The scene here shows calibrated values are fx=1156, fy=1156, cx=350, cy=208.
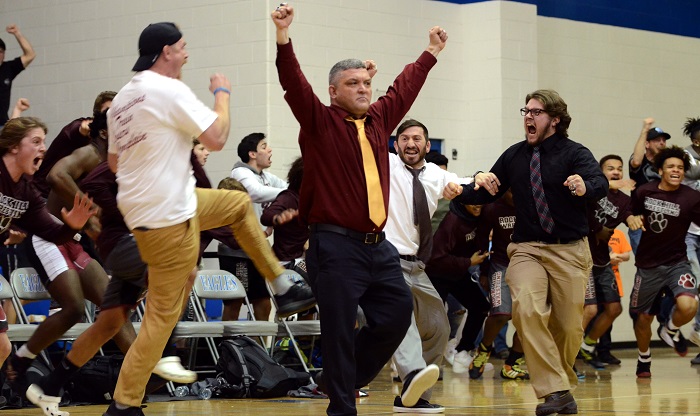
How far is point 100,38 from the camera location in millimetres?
13492

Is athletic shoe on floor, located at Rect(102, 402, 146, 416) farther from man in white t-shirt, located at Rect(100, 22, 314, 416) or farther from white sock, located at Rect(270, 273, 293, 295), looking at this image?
white sock, located at Rect(270, 273, 293, 295)

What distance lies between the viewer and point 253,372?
9.58 metres

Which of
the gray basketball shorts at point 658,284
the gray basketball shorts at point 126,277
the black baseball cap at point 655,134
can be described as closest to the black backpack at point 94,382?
the gray basketball shorts at point 126,277

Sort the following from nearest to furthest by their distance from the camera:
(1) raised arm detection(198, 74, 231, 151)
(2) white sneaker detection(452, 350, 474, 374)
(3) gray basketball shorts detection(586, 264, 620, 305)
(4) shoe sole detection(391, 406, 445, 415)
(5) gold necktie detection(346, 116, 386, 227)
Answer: (1) raised arm detection(198, 74, 231, 151) → (5) gold necktie detection(346, 116, 386, 227) → (4) shoe sole detection(391, 406, 445, 415) → (2) white sneaker detection(452, 350, 474, 374) → (3) gray basketball shorts detection(586, 264, 620, 305)

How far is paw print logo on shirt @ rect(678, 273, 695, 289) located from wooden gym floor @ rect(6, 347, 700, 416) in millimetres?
885

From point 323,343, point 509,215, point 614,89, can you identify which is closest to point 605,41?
point 614,89

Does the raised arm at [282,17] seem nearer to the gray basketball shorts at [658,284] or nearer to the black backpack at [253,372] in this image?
the black backpack at [253,372]

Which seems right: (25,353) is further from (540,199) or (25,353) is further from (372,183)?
A: (540,199)

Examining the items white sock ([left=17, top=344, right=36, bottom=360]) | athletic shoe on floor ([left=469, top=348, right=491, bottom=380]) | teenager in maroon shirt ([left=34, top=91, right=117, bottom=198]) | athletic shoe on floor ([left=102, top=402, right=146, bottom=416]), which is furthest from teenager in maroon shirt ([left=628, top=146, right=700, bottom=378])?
athletic shoe on floor ([left=102, top=402, right=146, bottom=416])

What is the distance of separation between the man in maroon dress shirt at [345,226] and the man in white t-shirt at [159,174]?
54 centimetres

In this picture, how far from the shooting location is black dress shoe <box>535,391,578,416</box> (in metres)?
7.41

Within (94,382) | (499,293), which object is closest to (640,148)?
(499,293)

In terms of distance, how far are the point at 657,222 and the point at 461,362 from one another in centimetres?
241

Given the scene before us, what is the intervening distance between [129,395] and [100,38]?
8.02 meters
